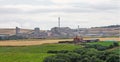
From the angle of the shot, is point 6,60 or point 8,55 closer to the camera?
point 6,60

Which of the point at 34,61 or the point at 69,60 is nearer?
the point at 69,60

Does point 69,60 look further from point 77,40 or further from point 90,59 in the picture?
point 77,40

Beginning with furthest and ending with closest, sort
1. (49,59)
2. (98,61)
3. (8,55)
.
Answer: (8,55), (49,59), (98,61)

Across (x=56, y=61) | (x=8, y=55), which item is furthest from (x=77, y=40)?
(x=56, y=61)

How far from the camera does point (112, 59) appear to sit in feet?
159

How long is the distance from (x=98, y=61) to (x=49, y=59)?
730cm

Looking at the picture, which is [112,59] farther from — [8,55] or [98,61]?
[8,55]

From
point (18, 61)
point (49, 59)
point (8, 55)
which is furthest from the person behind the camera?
point (8, 55)

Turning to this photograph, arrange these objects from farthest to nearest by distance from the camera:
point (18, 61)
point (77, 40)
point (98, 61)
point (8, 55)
Result: 1. point (77, 40)
2. point (8, 55)
3. point (18, 61)
4. point (98, 61)

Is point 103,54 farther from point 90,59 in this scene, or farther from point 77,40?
point 77,40

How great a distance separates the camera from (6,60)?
59.9m

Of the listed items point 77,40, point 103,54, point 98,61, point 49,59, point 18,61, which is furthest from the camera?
point 77,40

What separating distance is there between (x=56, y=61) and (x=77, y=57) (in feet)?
17.1

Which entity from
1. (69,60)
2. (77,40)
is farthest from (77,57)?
(77,40)
